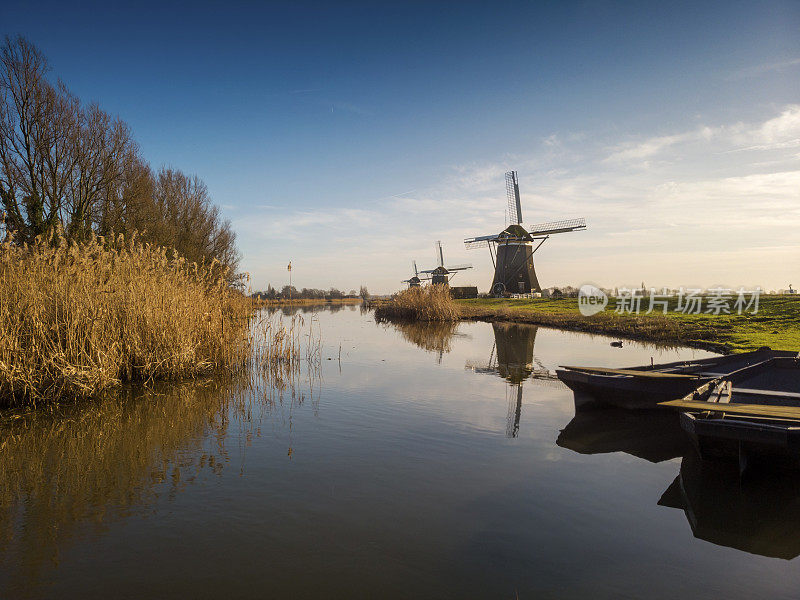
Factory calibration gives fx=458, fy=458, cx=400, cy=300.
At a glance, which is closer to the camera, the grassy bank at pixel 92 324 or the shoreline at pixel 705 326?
the grassy bank at pixel 92 324

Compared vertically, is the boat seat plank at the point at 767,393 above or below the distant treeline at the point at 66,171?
below

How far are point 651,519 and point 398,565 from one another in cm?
255

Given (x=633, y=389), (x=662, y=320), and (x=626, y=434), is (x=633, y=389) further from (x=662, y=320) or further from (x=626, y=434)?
(x=662, y=320)

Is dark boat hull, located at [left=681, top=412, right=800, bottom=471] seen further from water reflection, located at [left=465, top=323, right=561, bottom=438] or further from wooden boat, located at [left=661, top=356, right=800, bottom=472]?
water reflection, located at [left=465, top=323, right=561, bottom=438]

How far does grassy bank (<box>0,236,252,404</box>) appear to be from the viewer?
24.1ft

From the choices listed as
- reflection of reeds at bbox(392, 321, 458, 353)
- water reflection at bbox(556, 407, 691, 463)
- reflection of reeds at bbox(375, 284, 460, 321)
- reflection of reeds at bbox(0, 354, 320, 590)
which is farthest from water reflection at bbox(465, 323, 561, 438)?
reflection of reeds at bbox(375, 284, 460, 321)

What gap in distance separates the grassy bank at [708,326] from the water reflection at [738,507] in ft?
39.6

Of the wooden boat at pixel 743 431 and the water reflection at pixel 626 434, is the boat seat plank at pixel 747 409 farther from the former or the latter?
the water reflection at pixel 626 434

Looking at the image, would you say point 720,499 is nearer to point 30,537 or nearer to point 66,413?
point 30,537

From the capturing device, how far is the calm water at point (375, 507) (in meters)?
3.38

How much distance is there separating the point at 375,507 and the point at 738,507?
11.9 ft

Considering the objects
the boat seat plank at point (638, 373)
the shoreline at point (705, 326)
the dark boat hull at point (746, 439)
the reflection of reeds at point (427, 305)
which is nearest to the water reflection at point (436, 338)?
the reflection of reeds at point (427, 305)

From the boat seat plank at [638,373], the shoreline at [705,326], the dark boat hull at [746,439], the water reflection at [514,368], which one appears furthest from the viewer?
the shoreline at [705,326]

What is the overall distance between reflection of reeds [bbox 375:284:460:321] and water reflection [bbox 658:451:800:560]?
24.0 m
